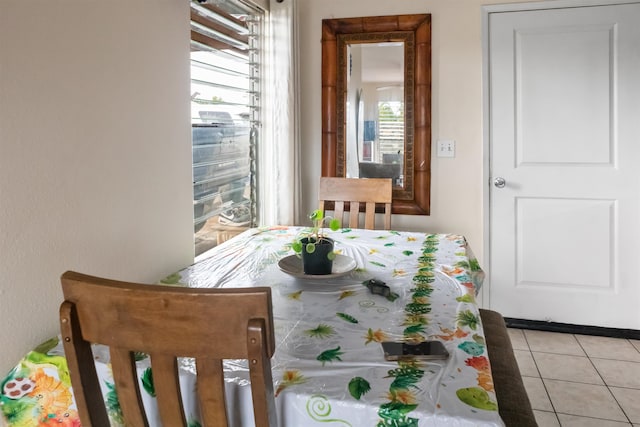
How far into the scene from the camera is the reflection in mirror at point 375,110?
2.99m

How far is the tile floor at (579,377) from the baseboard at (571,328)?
3cm

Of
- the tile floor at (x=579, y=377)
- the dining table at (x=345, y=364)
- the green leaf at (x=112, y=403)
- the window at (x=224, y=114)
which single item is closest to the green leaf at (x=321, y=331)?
the dining table at (x=345, y=364)

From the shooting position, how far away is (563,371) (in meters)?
2.48

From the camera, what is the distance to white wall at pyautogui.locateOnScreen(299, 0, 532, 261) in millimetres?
2896

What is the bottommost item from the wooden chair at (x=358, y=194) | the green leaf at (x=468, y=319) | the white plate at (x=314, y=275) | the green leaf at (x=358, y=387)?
the green leaf at (x=358, y=387)

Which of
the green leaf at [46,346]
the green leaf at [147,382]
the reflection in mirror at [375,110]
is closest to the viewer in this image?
the green leaf at [147,382]

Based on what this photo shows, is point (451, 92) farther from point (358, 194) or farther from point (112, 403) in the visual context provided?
point (112, 403)

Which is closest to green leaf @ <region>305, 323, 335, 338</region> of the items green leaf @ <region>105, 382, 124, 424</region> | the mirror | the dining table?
the dining table

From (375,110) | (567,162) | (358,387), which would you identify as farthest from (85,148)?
(567,162)

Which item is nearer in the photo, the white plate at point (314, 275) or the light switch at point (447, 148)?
the white plate at point (314, 275)

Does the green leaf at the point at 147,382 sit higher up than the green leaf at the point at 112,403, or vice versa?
the green leaf at the point at 147,382

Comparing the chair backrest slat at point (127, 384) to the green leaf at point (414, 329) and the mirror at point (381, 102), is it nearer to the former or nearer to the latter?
the green leaf at point (414, 329)

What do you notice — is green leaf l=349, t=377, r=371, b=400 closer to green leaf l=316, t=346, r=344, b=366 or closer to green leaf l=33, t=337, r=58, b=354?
green leaf l=316, t=346, r=344, b=366

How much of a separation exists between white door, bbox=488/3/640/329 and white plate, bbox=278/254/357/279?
1544 mm
